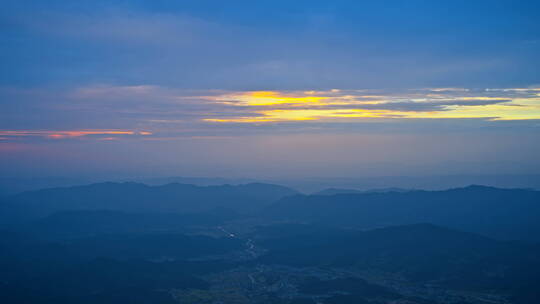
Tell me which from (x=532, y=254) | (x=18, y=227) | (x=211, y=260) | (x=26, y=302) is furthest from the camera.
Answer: (x=18, y=227)

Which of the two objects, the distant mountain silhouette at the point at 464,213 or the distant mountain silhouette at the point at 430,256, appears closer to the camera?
the distant mountain silhouette at the point at 430,256

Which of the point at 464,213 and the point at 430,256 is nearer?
the point at 430,256

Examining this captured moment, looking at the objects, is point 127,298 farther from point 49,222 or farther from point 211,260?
point 49,222

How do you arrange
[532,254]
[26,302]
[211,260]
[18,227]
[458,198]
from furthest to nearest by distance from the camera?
[458,198]
[18,227]
[211,260]
[532,254]
[26,302]

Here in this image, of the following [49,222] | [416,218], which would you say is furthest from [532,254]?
[49,222]

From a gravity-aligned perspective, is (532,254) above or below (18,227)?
above

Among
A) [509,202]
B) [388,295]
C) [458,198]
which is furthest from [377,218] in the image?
[388,295]

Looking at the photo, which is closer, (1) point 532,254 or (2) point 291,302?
(2) point 291,302

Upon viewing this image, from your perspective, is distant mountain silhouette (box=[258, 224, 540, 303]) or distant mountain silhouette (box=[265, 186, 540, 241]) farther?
distant mountain silhouette (box=[265, 186, 540, 241])

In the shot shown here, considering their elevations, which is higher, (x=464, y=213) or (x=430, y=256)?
(x=430, y=256)
